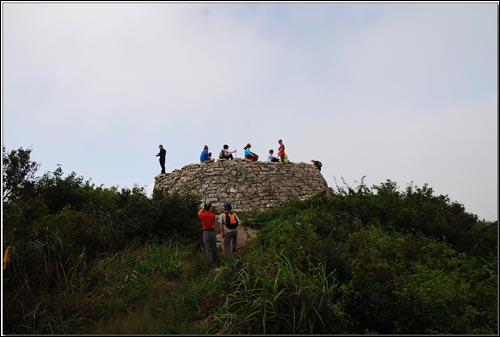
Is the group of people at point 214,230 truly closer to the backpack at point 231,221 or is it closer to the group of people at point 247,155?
the backpack at point 231,221

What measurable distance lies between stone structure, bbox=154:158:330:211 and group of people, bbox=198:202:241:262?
650cm

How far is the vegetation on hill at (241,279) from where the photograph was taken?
20.0 ft

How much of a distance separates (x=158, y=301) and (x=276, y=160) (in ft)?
41.3

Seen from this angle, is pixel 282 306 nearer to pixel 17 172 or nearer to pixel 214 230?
pixel 214 230

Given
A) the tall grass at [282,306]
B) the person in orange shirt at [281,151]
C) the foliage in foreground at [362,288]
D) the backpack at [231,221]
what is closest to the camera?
the tall grass at [282,306]

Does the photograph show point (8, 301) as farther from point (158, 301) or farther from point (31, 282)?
point (158, 301)

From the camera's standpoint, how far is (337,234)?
31.6 ft

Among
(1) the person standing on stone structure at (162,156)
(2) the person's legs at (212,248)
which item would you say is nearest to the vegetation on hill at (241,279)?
(2) the person's legs at (212,248)

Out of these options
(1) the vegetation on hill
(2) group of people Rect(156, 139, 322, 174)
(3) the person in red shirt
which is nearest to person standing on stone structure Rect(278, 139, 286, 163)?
(2) group of people Rect(156, 139, 322, 174)

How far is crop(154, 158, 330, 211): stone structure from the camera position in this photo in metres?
16.5

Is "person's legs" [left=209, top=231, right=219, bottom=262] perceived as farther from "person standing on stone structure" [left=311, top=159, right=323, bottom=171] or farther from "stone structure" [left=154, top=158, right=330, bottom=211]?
"person standing on stone structure" [left=311, top=159, right=323, bottom=171]

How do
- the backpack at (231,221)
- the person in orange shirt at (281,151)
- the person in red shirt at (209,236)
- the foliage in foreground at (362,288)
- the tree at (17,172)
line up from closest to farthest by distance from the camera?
the foliage in foreground at (362,288) < the person in red shirt at (209,236) < the backpack at (231,221) < the tree at (17,172) < the person in orange shirt at (281,151)

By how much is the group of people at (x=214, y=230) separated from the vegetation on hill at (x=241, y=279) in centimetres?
30

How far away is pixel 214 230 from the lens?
30.6ft
